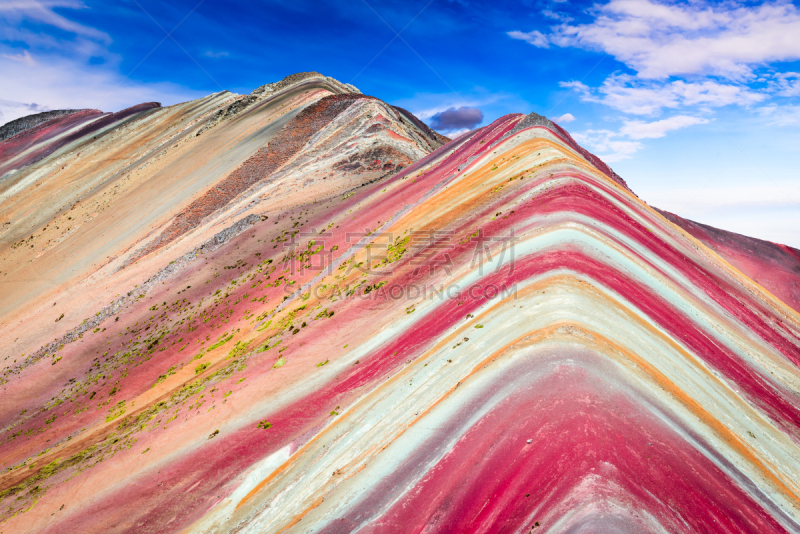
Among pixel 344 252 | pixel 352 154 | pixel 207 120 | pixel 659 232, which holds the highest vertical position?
pixel 207 120

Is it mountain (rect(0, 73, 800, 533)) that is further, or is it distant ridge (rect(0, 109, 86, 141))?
distant ridge (rect(0, 109, 86, 141))

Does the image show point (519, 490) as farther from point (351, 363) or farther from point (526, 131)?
point (526, 131)

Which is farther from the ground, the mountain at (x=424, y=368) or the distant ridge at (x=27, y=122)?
the distant ridge at (x=27, y=122)

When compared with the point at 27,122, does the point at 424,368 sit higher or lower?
lower

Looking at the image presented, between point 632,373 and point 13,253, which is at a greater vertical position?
point 632,373

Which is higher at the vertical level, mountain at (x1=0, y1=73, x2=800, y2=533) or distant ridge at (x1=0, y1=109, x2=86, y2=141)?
distant ridge at (x1=0, y1=109, x2=86, y2=141)

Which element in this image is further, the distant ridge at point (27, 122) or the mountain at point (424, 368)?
the distant ridge at point (27, 122)

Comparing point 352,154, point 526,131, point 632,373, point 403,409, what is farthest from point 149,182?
point 632,373

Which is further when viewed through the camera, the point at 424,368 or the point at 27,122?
the point at 27,122
